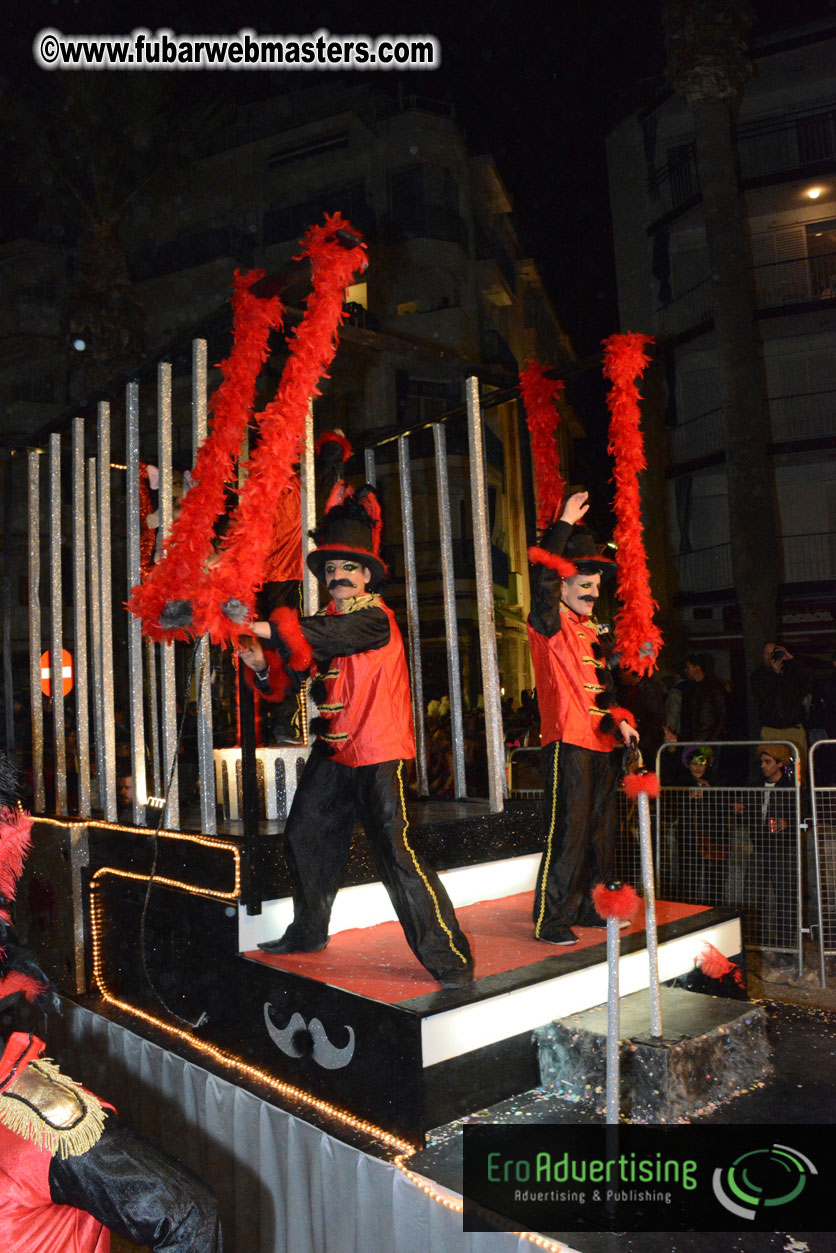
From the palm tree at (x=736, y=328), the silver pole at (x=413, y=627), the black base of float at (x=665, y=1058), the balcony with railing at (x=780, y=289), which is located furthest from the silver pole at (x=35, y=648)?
the balcony with railing at (x=780, y=289)

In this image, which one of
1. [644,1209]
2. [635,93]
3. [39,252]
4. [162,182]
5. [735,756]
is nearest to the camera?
[644,1209]

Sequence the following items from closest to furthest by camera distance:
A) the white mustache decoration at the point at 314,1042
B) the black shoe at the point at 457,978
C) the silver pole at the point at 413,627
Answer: the white mustache decoration at the point at 314,1042, the black shoe at the point at 457,978, the silver pole at the point at 413,627

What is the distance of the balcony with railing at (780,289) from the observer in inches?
651

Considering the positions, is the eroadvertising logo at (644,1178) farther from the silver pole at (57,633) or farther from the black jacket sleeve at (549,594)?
the silver pole at (57,633)

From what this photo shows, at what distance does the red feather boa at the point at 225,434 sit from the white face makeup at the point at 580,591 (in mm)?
1417

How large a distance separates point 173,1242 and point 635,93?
66.9 feet

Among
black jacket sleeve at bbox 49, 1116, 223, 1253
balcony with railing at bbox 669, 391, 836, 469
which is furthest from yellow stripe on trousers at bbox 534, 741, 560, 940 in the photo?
balcony with railing at bbox 669, 391, 836, 469

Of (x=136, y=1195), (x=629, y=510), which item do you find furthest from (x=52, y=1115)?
(x=629, y=510)

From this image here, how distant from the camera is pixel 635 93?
59.7 feet

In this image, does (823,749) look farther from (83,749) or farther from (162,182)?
(162,182)

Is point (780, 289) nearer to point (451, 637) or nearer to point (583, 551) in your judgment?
point (451, 637)

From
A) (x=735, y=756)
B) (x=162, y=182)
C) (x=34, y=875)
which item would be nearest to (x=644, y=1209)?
(x=34, y=875)

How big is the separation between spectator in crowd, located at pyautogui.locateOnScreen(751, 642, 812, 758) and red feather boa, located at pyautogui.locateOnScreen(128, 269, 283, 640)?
14.7ft

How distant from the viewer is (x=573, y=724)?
398 cm
